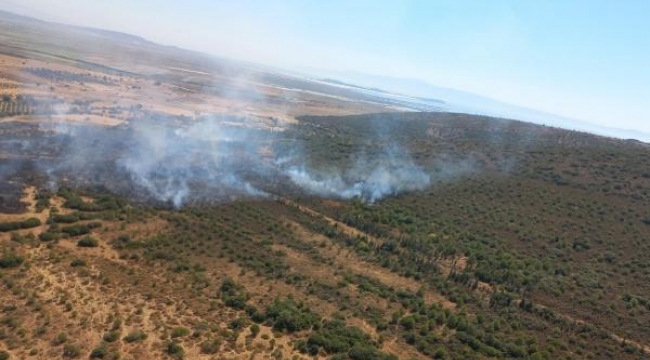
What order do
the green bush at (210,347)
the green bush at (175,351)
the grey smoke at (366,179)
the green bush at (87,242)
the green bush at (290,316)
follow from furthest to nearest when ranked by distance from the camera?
the grey smoke at (366,179), the green bush at (87,242), the green bush at (290,316), the green bush at (210,347), the green bush at (175,351)

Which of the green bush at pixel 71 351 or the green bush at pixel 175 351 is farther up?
the green bush at pixel 175 351

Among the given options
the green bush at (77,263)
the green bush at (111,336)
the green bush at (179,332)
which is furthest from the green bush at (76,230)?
the green bush at (179,332)

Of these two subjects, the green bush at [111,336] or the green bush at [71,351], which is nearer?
the green bush at [71,351]

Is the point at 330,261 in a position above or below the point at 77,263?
above

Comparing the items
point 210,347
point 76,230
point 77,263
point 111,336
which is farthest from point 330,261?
point 76,230

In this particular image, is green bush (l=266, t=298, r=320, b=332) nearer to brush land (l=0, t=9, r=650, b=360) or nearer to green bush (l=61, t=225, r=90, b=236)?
brush land (l=0, t=9, r=650, b=360)

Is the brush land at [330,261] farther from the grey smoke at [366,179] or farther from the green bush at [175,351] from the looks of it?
the grey smoke at [366,179]

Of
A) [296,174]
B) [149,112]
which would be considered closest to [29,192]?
[296,174]

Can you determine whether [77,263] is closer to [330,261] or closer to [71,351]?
[71,351]

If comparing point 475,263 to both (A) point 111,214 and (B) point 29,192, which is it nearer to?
(A) point 111,214

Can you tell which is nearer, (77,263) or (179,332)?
(179,332)
